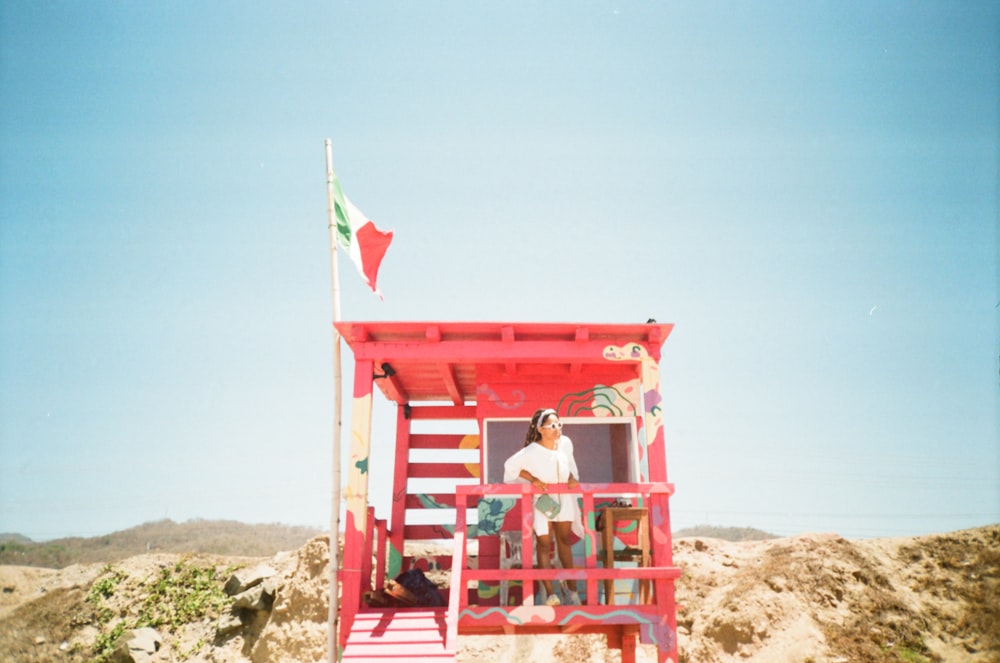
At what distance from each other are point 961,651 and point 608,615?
11285mm


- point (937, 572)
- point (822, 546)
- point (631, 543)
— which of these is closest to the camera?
point (631, 543)

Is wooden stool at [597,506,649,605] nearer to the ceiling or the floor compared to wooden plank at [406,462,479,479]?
nearer to the floor

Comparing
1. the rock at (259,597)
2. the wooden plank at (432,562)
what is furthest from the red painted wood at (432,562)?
the rock at (259,597)

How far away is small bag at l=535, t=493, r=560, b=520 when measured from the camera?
7.66 m

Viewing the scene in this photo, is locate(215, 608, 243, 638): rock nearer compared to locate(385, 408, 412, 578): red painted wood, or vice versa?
locate(385, 408, 412, 578): red painted wood

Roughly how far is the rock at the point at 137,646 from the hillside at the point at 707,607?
0.18m

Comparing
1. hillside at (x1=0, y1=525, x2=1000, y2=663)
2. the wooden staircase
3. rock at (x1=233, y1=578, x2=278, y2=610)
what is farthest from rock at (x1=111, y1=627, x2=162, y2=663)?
the wooden staircase

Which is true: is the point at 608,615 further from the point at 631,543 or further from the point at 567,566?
the point at 631,543

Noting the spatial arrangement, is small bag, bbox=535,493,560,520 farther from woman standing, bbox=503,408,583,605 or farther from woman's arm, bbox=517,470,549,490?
woman's arm, bbox=517,470,549,490

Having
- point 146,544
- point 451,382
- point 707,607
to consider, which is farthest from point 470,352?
point 146,544

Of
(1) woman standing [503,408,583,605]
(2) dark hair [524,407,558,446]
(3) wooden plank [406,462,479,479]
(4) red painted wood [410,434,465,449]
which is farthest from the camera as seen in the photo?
(4) red painted wood [410,434,465,449]

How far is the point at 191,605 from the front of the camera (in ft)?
60.3

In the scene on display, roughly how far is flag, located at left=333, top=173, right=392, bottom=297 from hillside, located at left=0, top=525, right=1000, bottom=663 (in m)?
11.4

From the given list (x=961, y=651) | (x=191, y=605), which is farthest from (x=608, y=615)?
(x=191, y=605)
